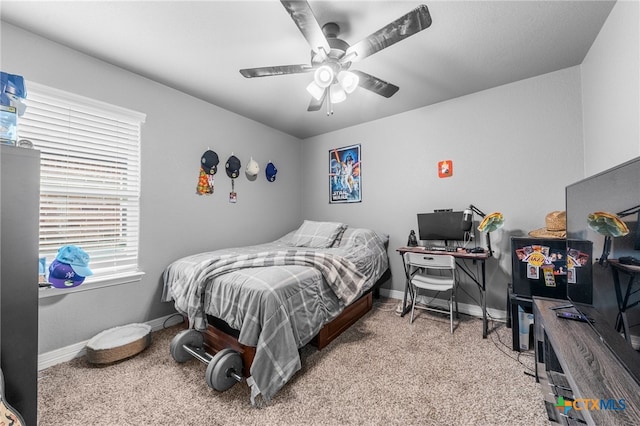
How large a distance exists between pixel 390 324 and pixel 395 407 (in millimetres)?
1109

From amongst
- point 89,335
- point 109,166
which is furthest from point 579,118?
point 89,335

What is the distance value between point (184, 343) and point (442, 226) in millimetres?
2745

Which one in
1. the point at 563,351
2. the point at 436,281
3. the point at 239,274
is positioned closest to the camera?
the point at 563,351

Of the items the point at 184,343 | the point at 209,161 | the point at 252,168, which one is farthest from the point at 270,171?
the point at 184,343

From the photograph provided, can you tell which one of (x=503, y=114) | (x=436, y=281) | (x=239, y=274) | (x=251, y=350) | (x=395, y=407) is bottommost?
(x=395, y=407)

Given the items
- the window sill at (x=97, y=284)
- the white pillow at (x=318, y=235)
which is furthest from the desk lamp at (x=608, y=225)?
the window sill at (x=97, y=284)

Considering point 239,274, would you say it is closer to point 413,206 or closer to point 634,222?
point 634,222

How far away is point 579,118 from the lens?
7.47ft

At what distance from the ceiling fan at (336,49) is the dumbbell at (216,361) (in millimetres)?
1986

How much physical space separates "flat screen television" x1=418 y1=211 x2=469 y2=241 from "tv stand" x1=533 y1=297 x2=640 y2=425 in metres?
1.26

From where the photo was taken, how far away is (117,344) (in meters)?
1.87

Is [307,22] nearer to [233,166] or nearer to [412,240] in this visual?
[233,166]

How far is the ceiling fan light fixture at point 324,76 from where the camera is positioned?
177 cm

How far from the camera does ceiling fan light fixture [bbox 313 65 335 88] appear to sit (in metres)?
1.77
